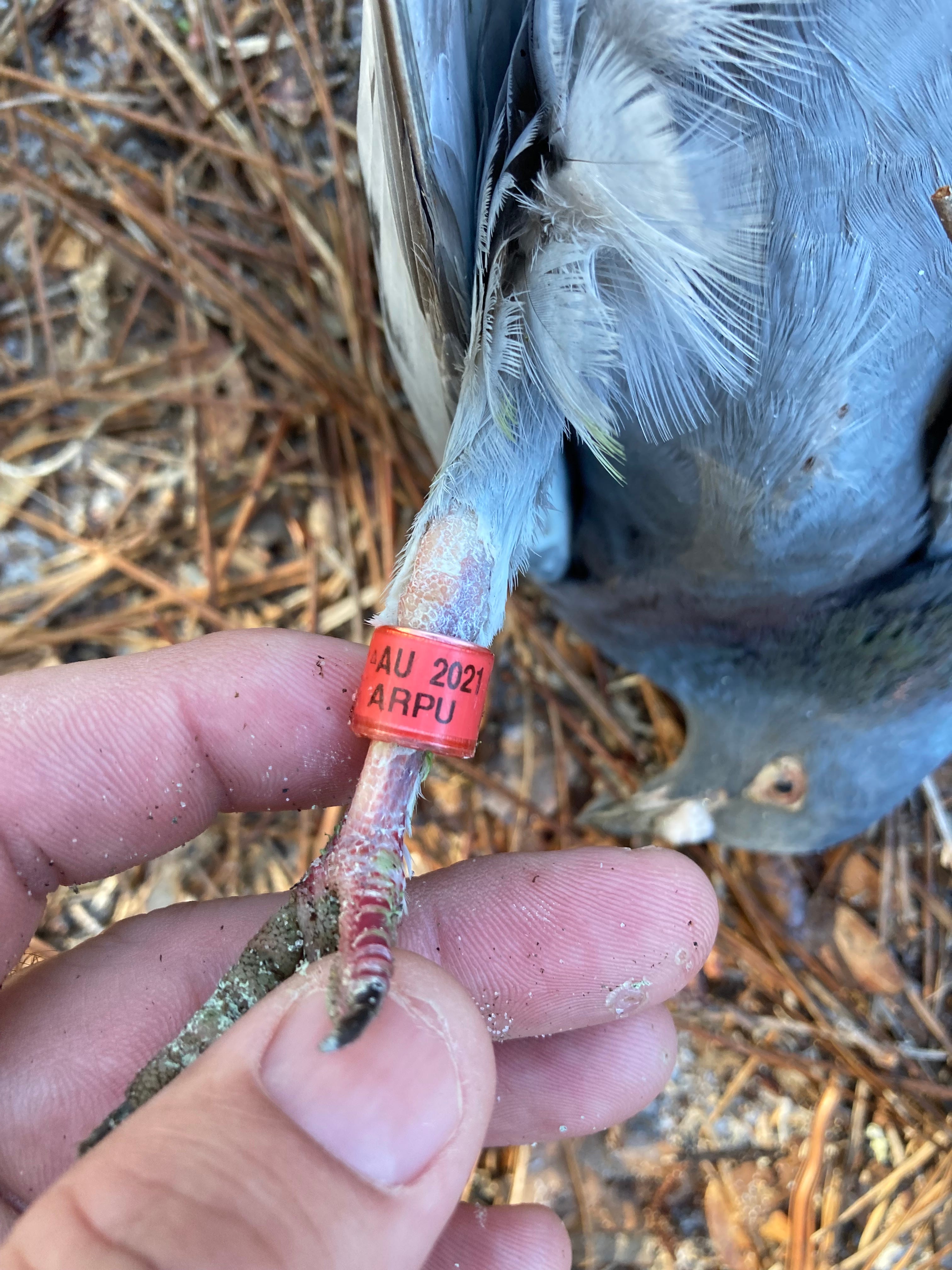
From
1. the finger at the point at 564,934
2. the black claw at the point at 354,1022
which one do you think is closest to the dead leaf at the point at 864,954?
the finger at the point at 564,934

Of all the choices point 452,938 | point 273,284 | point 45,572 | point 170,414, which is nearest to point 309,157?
point 273,284

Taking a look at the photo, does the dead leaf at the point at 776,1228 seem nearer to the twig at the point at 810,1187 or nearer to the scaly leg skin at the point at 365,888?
the twig at the point at 810,1187

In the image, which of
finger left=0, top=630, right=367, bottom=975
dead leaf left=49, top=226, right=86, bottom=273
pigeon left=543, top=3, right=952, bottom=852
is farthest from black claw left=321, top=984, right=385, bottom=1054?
dead leaf left=49, top=226, right=86, bottom=273

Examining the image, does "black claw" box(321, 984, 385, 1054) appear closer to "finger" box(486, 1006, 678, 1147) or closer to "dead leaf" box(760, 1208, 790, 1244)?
"finger" box(486, 1006, 678, 1147)

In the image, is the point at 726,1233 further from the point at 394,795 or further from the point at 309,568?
the point at 309,568

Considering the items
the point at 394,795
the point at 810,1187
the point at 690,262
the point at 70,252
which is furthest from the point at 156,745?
the point at 810,1187
